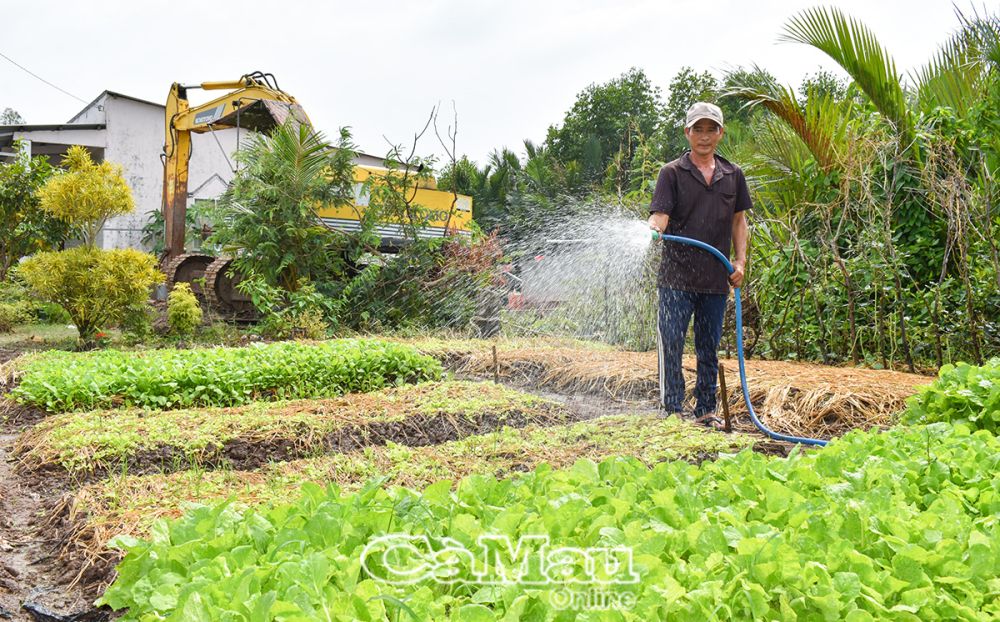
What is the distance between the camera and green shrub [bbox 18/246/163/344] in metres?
8.62

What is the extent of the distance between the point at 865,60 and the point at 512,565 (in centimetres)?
674

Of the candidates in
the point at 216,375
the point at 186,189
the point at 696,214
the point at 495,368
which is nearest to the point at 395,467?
the point at 696,214

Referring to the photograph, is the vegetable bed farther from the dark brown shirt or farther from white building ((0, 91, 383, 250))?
white building ((0, 91, 383, 250))

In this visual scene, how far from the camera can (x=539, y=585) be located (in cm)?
140

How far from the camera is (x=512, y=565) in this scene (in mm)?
1538

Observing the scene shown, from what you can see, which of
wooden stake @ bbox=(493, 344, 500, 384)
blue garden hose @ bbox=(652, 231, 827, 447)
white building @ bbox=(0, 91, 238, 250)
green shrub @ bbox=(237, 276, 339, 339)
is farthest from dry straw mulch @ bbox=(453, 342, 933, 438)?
white building @ bbox=(0, 91, 238, 250)

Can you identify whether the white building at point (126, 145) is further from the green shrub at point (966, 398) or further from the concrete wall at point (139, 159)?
the green shrub at point (966, 398)

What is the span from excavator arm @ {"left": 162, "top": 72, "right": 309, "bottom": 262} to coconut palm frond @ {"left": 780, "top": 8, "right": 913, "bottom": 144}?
21.9 ft

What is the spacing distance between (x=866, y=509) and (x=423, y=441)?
2.83 m

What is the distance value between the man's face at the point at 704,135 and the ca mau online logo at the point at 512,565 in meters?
3.38

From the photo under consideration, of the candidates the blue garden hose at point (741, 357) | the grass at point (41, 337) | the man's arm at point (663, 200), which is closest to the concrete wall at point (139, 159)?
the grass at point (41, 337)

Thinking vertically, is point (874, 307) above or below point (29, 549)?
above

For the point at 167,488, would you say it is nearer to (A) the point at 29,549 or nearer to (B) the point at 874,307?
(A) the point at 29,549

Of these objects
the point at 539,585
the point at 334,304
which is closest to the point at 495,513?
the point at 539,585
